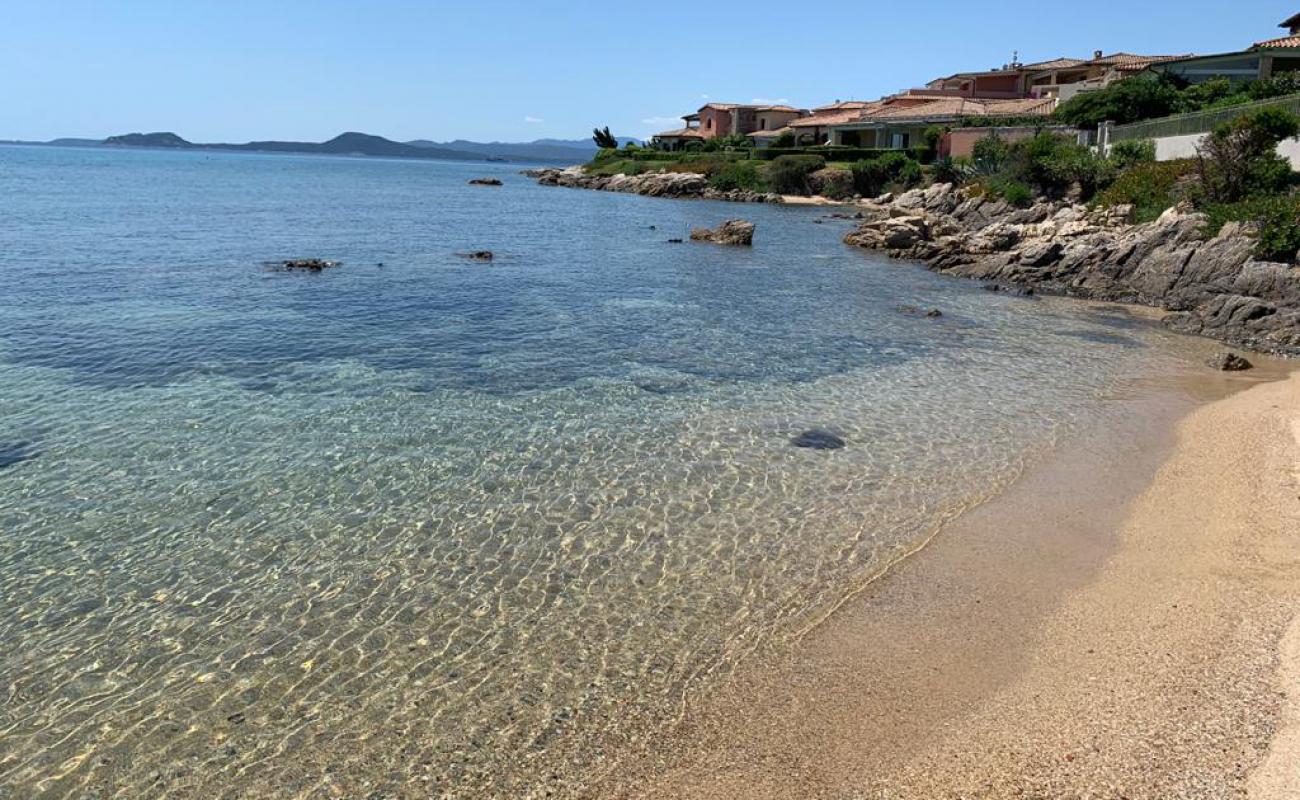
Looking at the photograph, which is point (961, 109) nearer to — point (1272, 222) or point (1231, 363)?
point (1272, 222)

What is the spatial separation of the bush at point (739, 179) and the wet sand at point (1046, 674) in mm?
79167

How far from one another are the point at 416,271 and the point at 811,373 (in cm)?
2037

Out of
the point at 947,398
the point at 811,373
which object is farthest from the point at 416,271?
the point at 947,398

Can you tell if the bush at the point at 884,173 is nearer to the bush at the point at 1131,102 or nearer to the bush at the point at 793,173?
the bush at the point at 793,173

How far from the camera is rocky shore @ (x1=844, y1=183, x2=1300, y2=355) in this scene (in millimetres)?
24734

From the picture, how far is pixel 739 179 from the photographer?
8994cm

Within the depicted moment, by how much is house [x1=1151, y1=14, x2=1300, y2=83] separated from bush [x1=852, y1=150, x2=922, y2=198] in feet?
65.3

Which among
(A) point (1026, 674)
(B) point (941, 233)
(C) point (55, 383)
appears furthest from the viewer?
(B) point (941, 233)

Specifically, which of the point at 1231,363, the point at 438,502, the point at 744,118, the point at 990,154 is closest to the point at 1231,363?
the point at 1231,363

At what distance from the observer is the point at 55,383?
16.9 meters

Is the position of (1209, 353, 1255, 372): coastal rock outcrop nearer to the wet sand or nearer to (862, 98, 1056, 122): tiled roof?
the wet sand

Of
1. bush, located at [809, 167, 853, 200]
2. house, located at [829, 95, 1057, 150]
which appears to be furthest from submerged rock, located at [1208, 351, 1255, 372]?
bush, located at [809, 167, 853, 200]

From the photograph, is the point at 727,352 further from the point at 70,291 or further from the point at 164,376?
the point at 70,291

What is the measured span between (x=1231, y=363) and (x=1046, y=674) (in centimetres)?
1606
